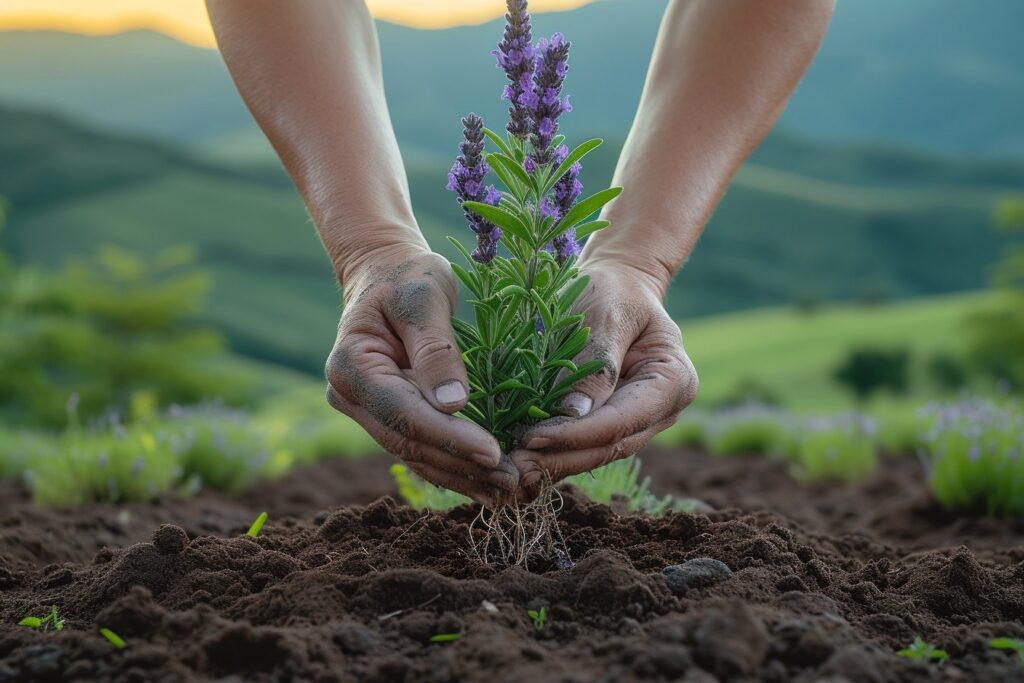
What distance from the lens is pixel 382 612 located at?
2.04 m

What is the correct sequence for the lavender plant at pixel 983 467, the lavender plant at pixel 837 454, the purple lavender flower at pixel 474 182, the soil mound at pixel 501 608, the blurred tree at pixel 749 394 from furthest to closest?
1. the blurred tree at pixel 749 394
2. the lavender plant at pixel 837 454
3. the lavender plant at pixel 983 467
4. the purple lavender flower at pixel 474 182
5. the soil mound at pixel 501 608

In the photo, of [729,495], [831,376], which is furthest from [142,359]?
[831,376]

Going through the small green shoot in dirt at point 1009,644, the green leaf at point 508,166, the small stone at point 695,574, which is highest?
the green leaf at point 508,166

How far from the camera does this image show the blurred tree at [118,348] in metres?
10.9

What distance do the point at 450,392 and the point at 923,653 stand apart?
1.09 m

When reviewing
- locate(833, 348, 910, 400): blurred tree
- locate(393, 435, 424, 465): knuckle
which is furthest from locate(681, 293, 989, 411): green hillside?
locate(393, 435, 424, 465): knuckle

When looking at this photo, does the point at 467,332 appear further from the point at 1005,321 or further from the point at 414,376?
the point at 1005,321

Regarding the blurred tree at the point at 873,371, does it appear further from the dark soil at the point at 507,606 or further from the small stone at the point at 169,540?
the small stone at the point at 169,540

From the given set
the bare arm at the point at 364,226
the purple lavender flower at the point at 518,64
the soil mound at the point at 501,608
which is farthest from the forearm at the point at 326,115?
the soil mound at the point at 501,608

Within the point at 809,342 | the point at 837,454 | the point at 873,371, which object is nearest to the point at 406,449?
the point at 837,454

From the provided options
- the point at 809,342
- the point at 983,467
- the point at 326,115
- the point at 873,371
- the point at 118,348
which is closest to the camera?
the point at 326,115

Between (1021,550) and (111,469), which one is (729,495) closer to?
(1021,550)

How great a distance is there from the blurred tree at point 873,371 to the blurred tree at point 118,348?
28.2 ft

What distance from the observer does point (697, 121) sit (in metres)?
2.50
